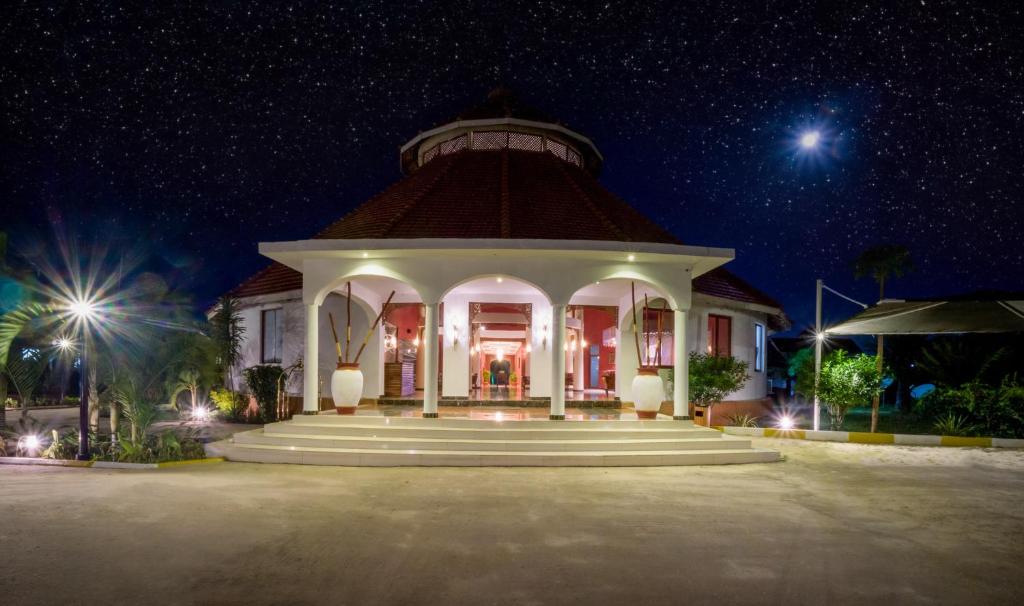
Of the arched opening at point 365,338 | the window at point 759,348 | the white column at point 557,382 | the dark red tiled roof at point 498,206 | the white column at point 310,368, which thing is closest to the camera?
the white column at point 557,382

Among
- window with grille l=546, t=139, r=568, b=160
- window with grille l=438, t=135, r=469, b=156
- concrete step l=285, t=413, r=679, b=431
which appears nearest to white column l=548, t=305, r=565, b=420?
concrete step l=285, t=413, r=679, b=431

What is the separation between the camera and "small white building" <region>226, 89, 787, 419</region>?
12.3 metres

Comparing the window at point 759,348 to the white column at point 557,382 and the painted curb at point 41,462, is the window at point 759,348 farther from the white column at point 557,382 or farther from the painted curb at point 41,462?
the painted curb at point 41,462

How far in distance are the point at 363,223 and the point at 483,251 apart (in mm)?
4331

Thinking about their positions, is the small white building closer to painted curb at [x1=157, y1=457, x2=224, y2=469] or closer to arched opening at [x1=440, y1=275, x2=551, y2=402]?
arched opening at [x1=440, y1=275, x2=551, y2=402]

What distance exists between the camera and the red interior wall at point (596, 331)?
21.3 meters

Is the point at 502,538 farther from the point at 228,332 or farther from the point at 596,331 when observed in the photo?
the point at 596,331

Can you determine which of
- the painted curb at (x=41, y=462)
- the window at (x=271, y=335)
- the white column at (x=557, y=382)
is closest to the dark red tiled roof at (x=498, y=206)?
the white column at (x=557, y=382)

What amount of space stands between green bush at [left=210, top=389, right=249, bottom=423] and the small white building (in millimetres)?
1256

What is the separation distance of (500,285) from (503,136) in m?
4.72

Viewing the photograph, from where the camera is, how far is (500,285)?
1580 centimetres

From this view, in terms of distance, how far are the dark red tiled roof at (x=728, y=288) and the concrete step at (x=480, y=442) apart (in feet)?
22.9

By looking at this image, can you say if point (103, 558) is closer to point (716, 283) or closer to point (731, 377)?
point (731, 377)

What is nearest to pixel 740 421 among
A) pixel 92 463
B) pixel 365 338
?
pixel 365 338
